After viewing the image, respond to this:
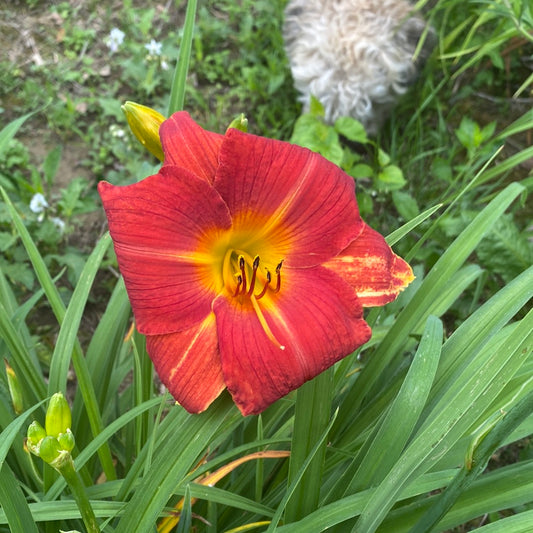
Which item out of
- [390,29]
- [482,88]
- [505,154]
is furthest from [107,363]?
[482,88]

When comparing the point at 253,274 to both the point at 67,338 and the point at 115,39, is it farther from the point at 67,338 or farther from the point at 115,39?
the point at 115,39

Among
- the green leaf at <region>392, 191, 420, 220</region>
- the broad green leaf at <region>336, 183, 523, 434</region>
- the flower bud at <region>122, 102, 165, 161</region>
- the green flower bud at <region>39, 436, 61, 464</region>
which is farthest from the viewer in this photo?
the green leaf at <region>392, 191, 420, 220</region>

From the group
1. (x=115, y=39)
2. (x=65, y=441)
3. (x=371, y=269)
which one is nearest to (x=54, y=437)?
(x=65, y=441)

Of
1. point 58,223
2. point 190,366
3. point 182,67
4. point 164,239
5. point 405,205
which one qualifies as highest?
point 182,67

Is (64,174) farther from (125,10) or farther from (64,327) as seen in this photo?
(64,327)

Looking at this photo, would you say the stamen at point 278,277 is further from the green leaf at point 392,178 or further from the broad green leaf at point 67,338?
the green leaf at point 392,178

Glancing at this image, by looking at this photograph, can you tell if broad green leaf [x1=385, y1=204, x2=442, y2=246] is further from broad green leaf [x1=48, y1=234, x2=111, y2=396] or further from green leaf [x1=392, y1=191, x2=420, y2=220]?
green leaf [x1=392, y1=191, x2=420, y2=220]

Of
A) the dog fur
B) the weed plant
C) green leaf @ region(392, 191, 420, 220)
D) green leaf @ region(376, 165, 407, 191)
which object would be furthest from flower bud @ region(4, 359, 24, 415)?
the dog fur

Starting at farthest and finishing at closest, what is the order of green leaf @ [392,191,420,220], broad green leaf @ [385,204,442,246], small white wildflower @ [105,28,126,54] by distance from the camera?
small white wildflower @ [105,28,126,54], green leaf @ [392,191,420,220], broad green leaf @ [385,204,442,246]

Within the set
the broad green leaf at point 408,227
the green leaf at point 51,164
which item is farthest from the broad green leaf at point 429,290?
the green leaf at point 51,164
